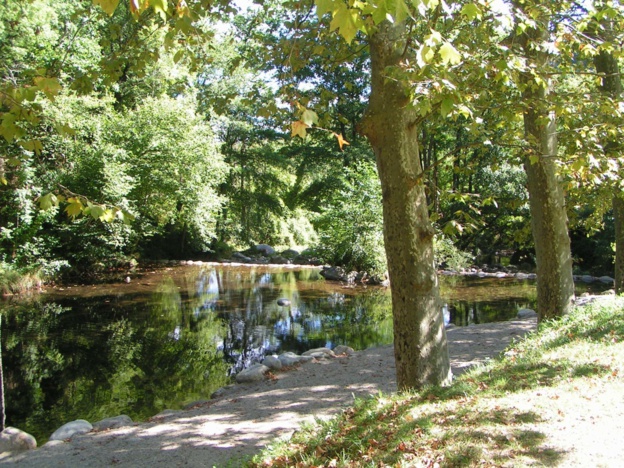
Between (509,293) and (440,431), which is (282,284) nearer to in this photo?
(509,293)

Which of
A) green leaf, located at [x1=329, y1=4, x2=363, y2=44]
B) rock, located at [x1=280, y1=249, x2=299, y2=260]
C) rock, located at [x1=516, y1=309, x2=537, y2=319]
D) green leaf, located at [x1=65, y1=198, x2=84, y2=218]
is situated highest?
green leaf, located at [x1=329, y1=4, x2=363, y2=44]

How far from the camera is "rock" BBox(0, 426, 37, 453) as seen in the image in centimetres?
516

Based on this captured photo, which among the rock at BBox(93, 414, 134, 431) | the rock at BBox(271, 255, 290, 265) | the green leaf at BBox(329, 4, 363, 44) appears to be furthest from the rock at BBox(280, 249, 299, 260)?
the green leaf at BBox(329, 4, 363, 44)

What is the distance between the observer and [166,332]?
11094 mm

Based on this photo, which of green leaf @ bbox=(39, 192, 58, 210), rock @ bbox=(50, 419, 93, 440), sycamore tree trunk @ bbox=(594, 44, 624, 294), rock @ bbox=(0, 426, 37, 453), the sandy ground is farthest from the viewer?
sycamore tree trunk @ bbox=(594, 44, 624, 294)

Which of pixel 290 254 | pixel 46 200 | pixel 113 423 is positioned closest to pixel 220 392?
pixel 113 423

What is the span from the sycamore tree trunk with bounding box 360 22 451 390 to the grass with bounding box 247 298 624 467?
1.26 feet

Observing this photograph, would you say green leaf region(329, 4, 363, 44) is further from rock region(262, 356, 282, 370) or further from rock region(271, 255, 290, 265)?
rock region(271, 255, 290, 265)

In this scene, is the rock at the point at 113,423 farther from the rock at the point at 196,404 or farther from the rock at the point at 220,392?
the rock at the point at 220,392

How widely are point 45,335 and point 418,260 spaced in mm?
9377

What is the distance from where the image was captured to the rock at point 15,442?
203 inches

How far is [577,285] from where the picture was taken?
16.7 meters

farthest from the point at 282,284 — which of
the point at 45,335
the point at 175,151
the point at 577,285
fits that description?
the point at 577,285

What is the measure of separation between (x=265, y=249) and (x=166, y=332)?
655 inches
